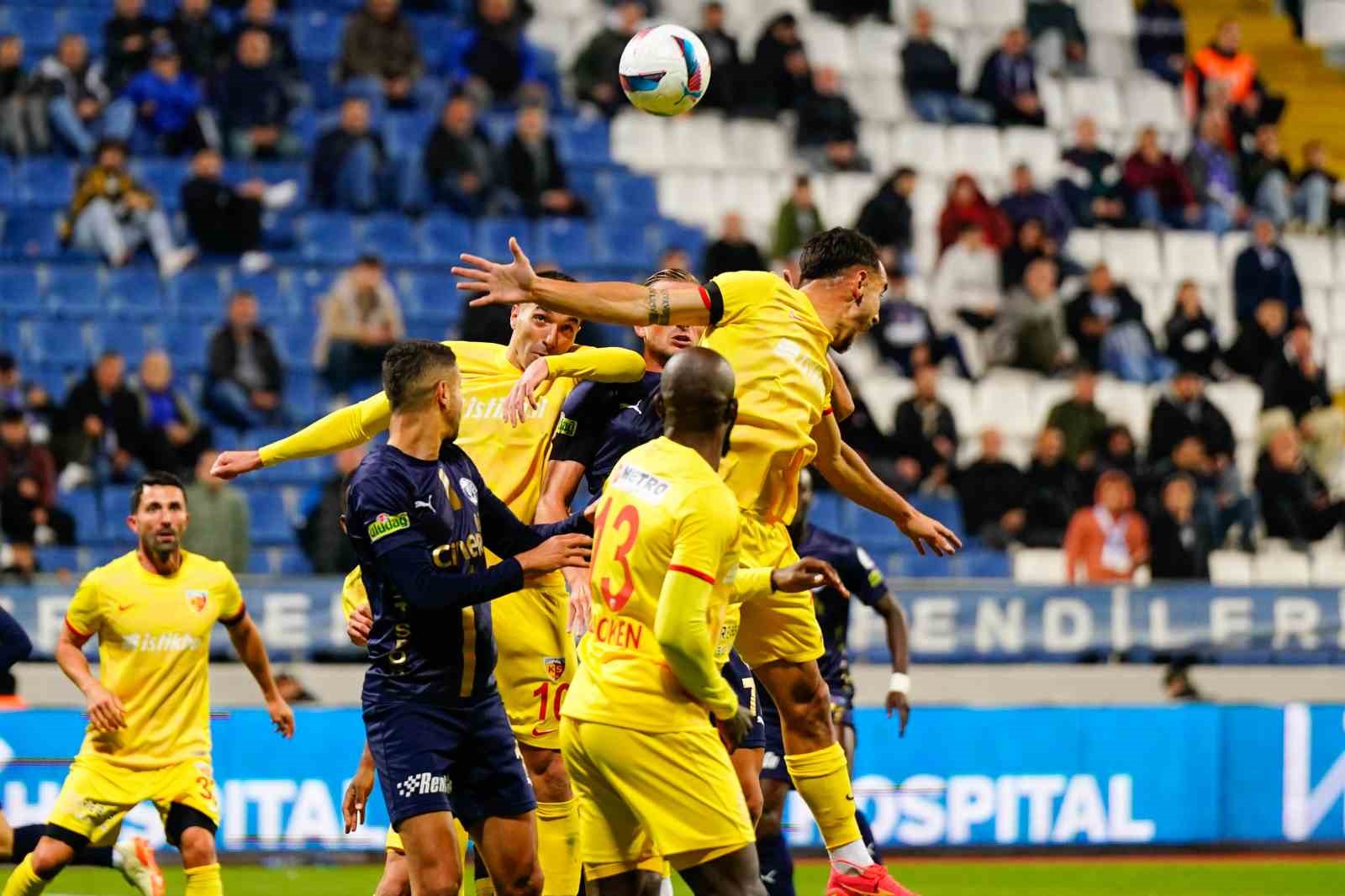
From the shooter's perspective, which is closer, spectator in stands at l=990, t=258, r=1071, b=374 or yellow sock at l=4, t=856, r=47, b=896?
yellow sock at l=4, t=856, r=47, b=896

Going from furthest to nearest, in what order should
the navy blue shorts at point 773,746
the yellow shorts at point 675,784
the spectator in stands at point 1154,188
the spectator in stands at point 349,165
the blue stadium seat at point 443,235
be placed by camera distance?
the spectator in stands at point 1154,188 → the blue stadium seat at point 443,235 → the spectator in stands at point 349,165 → the navy blue shorts at point 773,746 → the yellow shorts at point 675,784

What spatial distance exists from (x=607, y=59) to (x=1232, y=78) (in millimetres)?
6984

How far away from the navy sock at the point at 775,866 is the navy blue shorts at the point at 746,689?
0.97 m

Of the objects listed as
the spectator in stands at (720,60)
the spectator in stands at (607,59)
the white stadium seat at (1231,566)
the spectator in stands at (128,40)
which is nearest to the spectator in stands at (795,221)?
the spectator in stands at (720,60)

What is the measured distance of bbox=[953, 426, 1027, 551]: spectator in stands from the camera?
58.8 feet

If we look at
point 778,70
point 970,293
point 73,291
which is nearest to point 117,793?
point 73,291

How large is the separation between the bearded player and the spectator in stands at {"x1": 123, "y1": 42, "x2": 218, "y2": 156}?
1082cm

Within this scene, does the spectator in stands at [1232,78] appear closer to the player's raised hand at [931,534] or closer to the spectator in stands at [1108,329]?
the spectator in stands at [1108,329]

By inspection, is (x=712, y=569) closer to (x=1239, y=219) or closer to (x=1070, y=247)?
(x=1070, y=247)

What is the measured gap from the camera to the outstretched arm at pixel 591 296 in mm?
7422

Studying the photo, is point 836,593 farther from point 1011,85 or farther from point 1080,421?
point 1011,85

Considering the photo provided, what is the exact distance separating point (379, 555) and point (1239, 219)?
651 inches

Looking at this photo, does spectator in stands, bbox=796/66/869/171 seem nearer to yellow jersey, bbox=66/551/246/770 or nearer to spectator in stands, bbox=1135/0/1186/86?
spectator in stands, bbox=1135/0/1186/86

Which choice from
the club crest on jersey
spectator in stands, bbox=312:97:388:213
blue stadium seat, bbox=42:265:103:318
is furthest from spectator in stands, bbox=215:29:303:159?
the club crest on jersey
